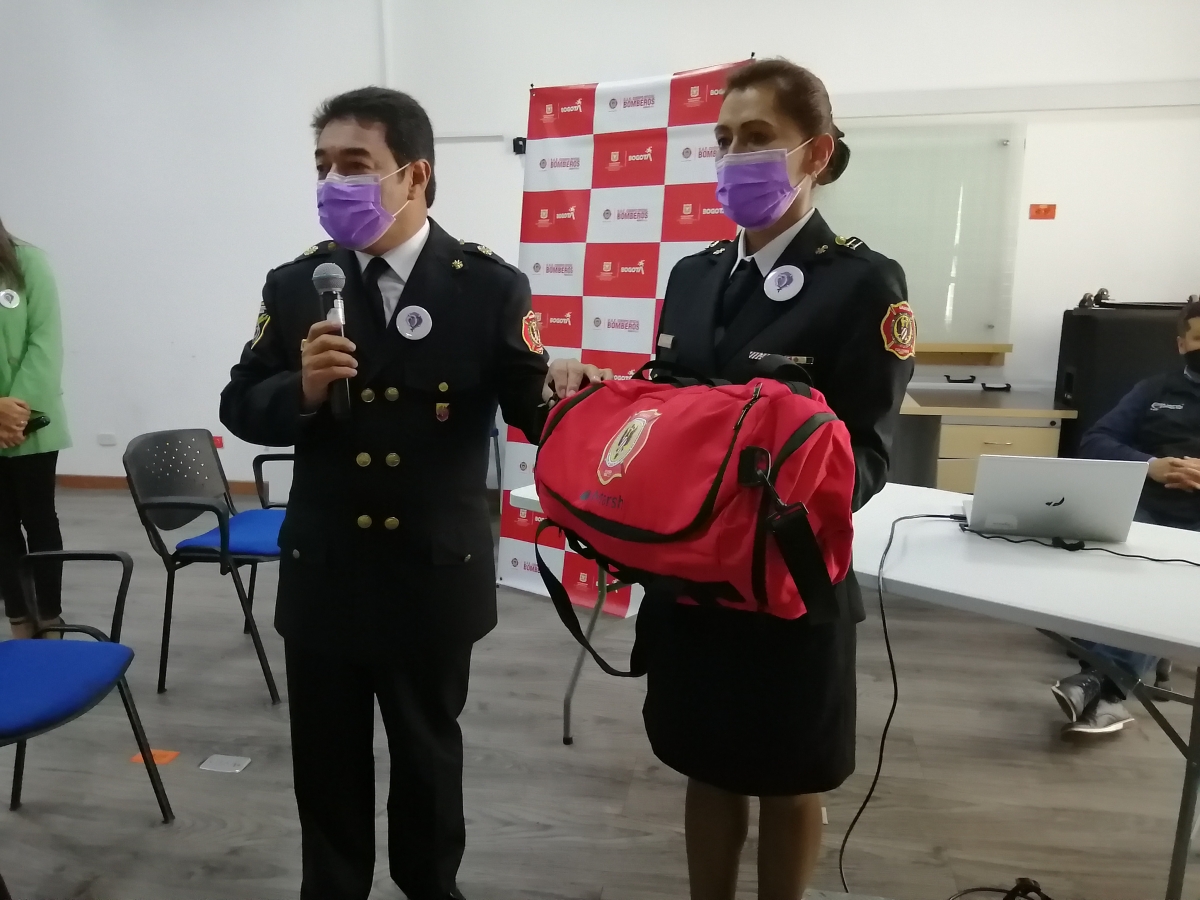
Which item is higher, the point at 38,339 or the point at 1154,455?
the point at 38,339

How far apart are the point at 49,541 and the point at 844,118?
3.88 metres

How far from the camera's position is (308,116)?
4426 mm

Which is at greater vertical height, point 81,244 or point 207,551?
point 81,244

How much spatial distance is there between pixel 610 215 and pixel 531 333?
1.88m

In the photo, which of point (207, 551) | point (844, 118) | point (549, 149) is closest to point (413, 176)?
point (207, 551)

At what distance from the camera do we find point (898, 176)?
386 cm

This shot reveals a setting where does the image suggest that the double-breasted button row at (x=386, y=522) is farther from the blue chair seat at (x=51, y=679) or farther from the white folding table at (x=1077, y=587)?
the blue chair seat at (x=51, y=679)

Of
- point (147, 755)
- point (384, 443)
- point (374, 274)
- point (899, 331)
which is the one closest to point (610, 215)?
point (374, 274)

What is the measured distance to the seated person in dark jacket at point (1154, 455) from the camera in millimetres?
2213

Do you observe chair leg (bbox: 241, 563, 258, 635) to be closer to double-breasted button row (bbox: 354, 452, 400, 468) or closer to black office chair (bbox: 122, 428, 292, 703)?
black office chair (bbox: 122, 428, 292, 703)

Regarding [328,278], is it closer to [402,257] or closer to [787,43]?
[402,257]

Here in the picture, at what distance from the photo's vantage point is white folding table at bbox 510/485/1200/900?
120 centimetres

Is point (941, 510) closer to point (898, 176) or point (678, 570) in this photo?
point (678, 570)

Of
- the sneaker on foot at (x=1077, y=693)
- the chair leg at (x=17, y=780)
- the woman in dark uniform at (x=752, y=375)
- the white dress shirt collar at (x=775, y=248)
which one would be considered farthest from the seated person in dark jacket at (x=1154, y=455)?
the chair leg at (x=17, y=780)
